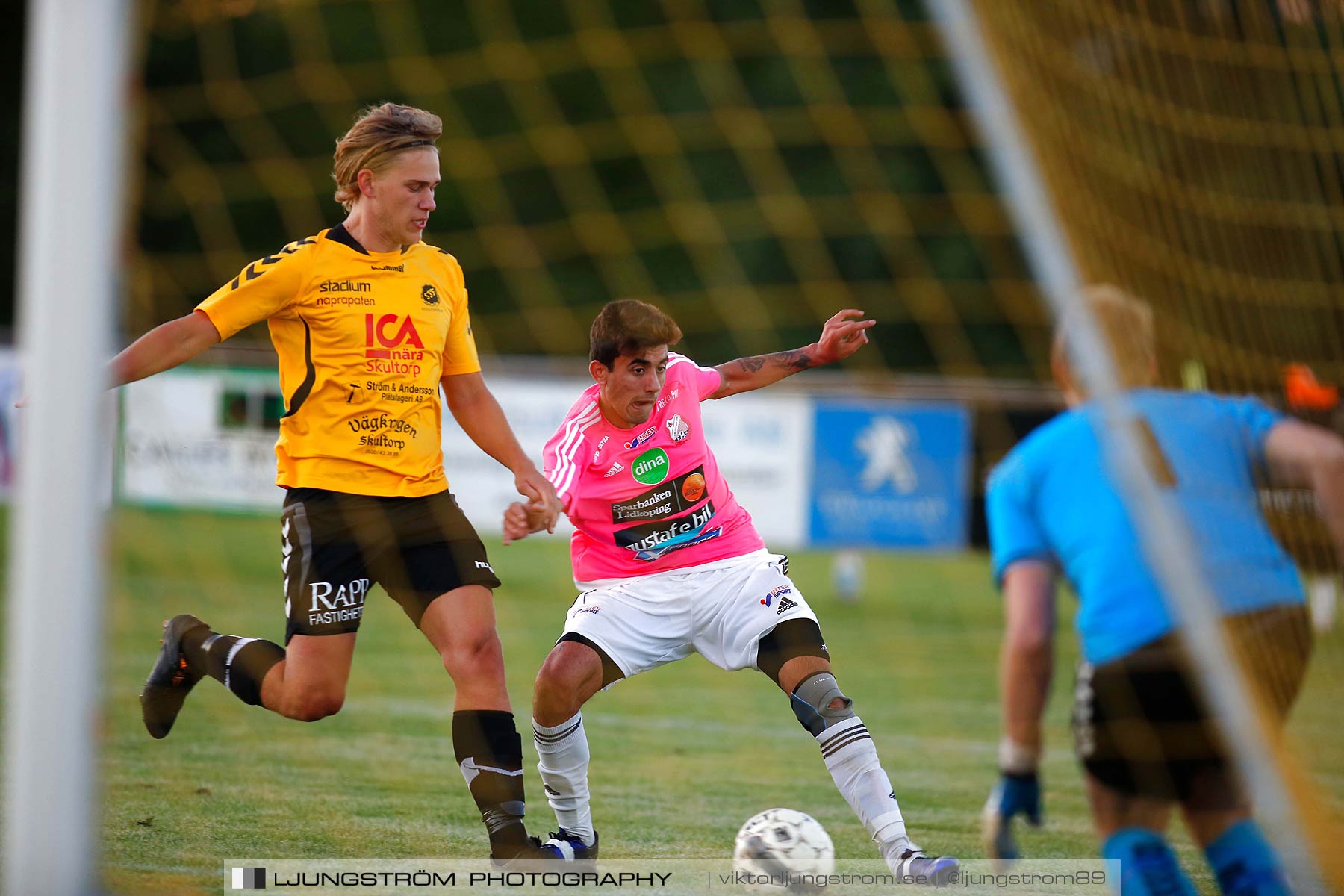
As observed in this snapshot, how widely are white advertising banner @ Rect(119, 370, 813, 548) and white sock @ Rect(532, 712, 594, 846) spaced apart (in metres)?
7.47

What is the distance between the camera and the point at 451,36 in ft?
65.0

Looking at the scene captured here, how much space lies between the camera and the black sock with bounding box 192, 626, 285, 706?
420 centimetres

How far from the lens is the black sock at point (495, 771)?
3832 mm

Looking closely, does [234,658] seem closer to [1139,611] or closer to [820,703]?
[820,703]

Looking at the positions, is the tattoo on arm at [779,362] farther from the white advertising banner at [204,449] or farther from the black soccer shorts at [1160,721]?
the white advertising banner at [204,449]

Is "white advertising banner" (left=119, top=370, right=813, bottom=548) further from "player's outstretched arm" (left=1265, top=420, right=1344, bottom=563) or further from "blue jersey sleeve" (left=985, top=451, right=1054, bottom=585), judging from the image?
"player's outstretched arm" (left=1265, top=420, right=1344, bottom=563)

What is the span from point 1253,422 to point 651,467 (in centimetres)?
177

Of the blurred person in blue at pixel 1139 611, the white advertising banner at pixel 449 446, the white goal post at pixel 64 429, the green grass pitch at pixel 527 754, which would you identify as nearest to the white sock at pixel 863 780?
the blurred person in blue at pixel 1139 611

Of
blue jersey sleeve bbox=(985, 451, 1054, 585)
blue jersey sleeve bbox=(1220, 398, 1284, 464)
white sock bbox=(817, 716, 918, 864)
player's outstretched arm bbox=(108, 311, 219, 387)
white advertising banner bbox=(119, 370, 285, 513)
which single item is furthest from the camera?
white advertising banner bbox=(119, 370, 285, 513)

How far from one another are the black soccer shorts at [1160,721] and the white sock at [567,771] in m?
1.48

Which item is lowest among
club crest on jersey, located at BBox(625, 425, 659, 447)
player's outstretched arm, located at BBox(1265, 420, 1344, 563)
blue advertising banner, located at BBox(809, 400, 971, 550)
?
player's outstretched arm, located at BBox(1265, 420, 1344, 563)

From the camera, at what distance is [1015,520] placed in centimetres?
325

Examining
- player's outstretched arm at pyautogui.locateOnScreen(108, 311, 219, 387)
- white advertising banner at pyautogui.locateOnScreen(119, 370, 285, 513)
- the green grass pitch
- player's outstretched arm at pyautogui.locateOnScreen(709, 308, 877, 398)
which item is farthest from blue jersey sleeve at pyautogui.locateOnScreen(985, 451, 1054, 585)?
white advertising banner at pyautogui.locateOnScreen(119, 370, 285, 513)

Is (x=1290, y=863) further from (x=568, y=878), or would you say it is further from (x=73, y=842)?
(x=73, y=842)
